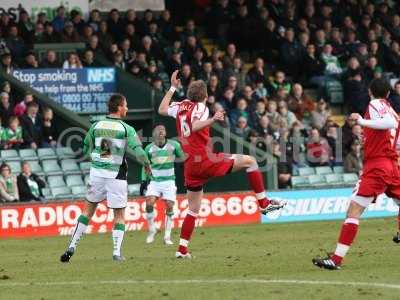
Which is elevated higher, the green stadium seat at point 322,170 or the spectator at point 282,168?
the spectator at point 282,168

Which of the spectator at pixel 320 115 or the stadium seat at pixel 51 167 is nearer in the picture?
the stadium seat at pixel 51 167

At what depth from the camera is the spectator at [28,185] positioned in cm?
2455

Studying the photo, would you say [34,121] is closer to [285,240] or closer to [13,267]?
[285,240]

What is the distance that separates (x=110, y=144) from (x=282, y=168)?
12.5 m

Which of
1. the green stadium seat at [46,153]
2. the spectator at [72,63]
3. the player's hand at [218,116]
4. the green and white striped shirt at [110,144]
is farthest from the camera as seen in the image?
the spectator at [72,63]

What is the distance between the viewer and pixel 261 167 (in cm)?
2689

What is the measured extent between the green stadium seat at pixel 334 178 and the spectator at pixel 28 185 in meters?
7.02

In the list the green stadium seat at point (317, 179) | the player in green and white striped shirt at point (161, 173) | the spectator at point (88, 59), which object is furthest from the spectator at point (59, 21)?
the player in green and white striped shirt at point (161, 173)

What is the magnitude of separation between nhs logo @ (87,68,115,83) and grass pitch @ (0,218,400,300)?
766 cm

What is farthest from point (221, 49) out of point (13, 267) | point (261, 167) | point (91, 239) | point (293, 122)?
point (13, 267)

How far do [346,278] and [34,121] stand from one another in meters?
14.3

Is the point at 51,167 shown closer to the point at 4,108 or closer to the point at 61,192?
the point at 61,192

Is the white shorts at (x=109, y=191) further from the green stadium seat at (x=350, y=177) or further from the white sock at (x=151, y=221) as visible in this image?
the green stadium seat at (x=350, y=177)

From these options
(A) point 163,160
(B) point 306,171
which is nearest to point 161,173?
(A) point 163,160
